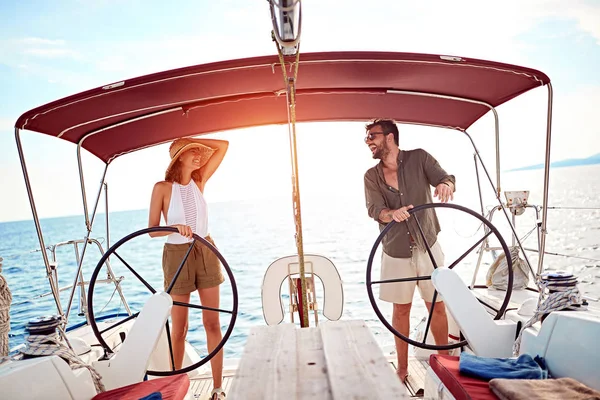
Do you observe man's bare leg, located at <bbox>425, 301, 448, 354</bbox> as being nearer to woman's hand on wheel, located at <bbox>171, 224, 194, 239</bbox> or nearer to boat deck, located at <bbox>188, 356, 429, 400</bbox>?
boat deck, located at <bbox>188, 356, 429, 400</bbox>

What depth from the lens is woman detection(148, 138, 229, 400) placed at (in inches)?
91.5

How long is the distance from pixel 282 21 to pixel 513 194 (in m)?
2.11

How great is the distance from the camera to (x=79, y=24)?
2847 cm

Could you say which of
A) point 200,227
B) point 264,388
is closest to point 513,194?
point 200,227

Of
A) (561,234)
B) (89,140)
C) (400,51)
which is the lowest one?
Result: (561,234)

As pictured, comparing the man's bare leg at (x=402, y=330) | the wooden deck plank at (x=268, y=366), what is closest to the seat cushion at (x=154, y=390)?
the wooden deck plank at (x=268, y=366)

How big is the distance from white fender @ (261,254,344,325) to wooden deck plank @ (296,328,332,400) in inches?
38.0

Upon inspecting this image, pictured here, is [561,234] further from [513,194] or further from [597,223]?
[513,194]

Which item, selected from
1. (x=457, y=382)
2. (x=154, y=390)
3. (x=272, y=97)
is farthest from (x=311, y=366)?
(x=272, y=97)

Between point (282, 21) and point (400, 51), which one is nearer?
point (282, 21)

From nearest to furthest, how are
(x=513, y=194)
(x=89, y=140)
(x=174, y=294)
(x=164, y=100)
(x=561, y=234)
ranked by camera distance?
1. (x=164, y=100)
2. (x=174, y=294)
3. (x=89, y=140)
4. (x=513, y=194)
5. (x=561, y=234)

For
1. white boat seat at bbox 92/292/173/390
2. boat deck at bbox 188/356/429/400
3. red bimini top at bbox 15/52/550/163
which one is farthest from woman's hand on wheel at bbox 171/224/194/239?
boat deck at bbox 188/356/429/400

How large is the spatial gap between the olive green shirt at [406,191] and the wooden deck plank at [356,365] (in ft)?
3.04

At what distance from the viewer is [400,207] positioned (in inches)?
96.8
